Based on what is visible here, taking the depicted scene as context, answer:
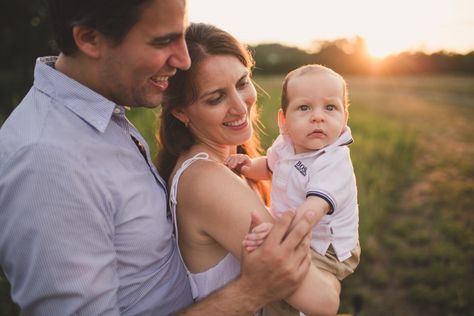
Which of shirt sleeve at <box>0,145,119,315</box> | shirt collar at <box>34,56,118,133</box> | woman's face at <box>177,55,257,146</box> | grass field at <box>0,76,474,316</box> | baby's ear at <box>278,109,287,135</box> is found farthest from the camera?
grass field at <box>0,76,474,316</box>

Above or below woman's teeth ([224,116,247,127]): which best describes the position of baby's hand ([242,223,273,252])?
below

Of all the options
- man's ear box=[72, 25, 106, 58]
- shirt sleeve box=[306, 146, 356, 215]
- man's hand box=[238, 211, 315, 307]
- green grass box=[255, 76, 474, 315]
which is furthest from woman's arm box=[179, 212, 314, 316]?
green grass box=[255, 76, 474, 315]

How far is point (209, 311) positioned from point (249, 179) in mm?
989

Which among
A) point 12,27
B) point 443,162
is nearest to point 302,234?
point 443,162

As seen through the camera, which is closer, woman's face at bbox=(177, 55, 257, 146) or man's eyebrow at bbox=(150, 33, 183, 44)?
man's eyebrow at bbox=(150, 33, 183, 44)

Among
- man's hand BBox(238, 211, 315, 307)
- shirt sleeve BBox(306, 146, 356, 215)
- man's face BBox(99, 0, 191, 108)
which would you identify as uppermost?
man's face BBox(99, 0, 191, 108)

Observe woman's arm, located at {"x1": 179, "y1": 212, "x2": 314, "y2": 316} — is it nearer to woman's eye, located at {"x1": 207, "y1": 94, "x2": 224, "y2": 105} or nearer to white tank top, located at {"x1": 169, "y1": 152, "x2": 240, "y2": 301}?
white tank top, located at {"x1": 169, "y1": 152, "x2": 240, "y2": 301}

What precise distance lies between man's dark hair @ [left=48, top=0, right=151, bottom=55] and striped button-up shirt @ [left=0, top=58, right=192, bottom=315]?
185 mm

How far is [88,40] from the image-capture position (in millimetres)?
1608

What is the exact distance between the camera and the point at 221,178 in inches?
68.6

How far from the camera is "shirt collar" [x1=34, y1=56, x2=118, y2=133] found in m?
1.51

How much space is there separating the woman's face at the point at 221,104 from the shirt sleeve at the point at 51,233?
81cm

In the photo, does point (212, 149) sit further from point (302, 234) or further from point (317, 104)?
point (302, 234)

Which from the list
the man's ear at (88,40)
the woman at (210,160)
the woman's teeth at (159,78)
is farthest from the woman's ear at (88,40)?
the woman at (210,160)
